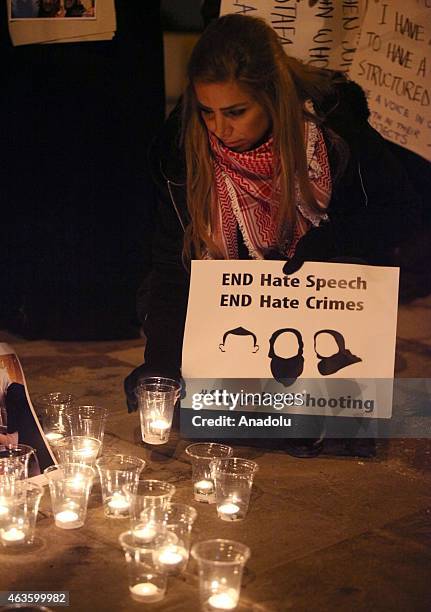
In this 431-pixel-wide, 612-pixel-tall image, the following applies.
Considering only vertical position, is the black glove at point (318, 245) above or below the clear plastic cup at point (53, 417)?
above

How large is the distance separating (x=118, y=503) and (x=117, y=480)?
100mm

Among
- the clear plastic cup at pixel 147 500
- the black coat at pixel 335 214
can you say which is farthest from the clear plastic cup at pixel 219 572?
the black coat at pixel 335 214

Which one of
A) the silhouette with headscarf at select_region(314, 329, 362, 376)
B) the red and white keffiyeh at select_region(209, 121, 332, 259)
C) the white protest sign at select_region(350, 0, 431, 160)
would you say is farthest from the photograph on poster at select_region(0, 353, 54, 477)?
the white protest sign at select_region(350, 0, 431, 160)

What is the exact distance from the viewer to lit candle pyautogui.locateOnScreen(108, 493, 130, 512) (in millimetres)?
4355

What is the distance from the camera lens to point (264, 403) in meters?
5.43

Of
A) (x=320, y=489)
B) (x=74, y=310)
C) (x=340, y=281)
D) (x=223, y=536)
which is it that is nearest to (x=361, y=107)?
(x=340, y=281)

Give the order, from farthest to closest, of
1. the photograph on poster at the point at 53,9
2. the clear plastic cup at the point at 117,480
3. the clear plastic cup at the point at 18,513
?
the photograph on poster at the point at 53,9 < the clear plastic cup at the point at 117,480 < the clear plastic cup at the point at 18,513

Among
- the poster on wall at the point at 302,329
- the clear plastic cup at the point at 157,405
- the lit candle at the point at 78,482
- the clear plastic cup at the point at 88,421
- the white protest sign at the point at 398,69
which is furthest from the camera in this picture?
the white protest sign at the point at 398,69

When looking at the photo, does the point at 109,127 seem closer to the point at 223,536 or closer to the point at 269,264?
the point at 269,264

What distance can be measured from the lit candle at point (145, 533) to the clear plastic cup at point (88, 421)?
124cm

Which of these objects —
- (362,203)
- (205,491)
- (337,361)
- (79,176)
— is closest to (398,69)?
(362,203)

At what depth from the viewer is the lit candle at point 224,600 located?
351cm

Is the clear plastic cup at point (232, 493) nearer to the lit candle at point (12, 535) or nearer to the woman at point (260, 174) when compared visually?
the lit candle at point (12, 535)

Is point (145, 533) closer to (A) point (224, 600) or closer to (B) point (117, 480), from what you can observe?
(A) point (224, 600)
